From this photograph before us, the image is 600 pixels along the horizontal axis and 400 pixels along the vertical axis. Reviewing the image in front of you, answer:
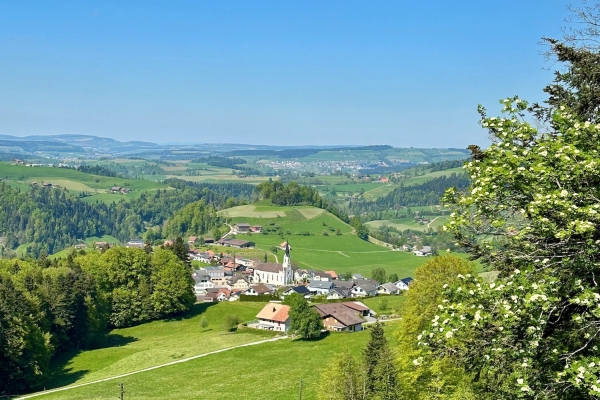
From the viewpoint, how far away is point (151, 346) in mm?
73750

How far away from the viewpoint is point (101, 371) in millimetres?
63031

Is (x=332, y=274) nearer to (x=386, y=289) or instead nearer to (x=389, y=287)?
(x=389, y=287)

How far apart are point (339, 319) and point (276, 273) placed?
6971cm

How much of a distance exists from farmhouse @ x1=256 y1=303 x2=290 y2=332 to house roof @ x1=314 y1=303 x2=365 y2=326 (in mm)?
5048

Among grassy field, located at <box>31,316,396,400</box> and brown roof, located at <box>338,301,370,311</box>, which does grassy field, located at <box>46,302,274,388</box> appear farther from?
brown roof, located at <box>338,301,370,311</box>

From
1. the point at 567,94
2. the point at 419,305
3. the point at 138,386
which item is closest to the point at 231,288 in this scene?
the point at 138,386

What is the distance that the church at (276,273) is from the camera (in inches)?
5733

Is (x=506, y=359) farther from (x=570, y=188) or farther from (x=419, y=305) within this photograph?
(x=419, y=305)

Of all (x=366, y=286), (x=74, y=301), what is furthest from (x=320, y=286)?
(x=74, y=301)

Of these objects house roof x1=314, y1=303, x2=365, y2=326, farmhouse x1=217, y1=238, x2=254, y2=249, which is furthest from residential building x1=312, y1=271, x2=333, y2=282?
house roof x1=314, y1=303, x2=365, y2=326

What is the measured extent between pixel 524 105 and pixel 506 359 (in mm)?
5349

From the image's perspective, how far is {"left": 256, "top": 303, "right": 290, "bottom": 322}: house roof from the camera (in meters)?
80.5

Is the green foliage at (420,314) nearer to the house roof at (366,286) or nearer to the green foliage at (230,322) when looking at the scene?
the green foliage at (230,322)

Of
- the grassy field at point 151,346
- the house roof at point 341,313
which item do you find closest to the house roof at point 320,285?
the grassy field at point 151,346
